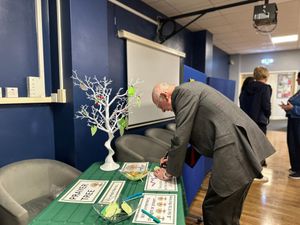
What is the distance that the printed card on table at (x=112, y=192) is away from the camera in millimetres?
1196

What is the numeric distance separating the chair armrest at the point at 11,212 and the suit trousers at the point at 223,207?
1074mm

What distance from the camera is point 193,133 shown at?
1.39m

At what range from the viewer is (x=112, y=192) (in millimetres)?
1291

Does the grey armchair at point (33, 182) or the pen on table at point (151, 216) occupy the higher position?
the pen on table at point (151, 216)

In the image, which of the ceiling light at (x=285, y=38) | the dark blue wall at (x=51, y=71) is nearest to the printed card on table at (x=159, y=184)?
the dark blue wall at (x=51, y=71)

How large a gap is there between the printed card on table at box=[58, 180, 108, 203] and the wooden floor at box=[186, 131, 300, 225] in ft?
4.10

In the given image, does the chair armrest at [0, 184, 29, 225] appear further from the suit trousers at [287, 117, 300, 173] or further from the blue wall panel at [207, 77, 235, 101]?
the suit trousers at [287, 117, 300, 173]

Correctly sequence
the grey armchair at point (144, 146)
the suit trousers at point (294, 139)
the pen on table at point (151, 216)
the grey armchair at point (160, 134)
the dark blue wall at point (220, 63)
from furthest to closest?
the dark blue wall at point (220, 63), the suit trousers at point (294, 139), the grey armchair at point (160, 134), the grey armchair at point (144, 146), the pen on table at point (151, 216)

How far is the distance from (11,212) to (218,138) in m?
1.22

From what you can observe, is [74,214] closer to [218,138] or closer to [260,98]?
[218,138]

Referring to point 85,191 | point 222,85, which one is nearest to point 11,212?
point 85,191

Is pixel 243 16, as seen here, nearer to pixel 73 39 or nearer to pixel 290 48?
pixel 73 39

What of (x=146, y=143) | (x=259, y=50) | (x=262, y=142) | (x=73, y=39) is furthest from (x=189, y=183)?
(x=259, y=50)

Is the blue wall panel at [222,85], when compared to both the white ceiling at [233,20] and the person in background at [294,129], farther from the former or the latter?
the white ceiling at [233,20]
